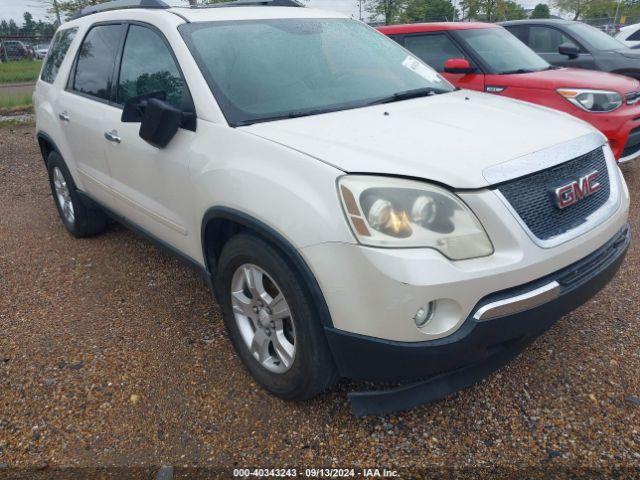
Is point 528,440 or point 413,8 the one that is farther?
point 413,8

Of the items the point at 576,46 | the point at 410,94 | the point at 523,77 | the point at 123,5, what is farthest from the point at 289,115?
the point at 576,46

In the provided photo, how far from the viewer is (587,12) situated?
3712cm

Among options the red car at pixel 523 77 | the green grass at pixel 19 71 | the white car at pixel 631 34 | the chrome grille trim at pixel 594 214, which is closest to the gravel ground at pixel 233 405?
the chrome grille trim at pixel 594 214

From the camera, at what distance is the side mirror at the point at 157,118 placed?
2561 millimetres

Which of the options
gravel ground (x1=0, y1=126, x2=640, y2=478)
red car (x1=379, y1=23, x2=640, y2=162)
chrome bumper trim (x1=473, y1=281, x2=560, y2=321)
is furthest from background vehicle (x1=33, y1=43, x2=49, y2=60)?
chrome bumper trim (x1=473, y1=281, x2=560, y2=321)

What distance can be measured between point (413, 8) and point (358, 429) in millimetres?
25740

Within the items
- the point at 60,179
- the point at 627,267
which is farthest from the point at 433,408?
the point at 60,179

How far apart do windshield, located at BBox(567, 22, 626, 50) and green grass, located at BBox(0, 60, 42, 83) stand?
61.8ft

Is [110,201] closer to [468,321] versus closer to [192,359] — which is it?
[192,359]

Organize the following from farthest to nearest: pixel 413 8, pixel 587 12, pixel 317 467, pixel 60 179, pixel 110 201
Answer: pixel 587 12 → pixel 413 8 → pixel 60 179 → pixel 110 201 → pixel 317 467

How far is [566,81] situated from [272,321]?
4.35 meters

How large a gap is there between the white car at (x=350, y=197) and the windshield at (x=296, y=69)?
1cm

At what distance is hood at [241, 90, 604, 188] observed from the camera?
6.52 ft

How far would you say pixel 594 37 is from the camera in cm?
745
